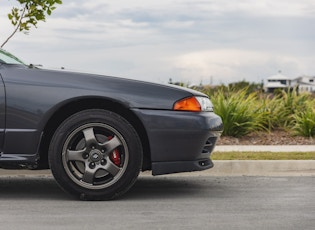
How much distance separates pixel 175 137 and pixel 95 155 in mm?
757

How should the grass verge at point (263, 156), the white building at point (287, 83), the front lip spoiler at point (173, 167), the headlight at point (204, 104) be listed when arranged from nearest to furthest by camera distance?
the front lip spoiler at point (173, 167) → the headlight at point (204, 104) → the grass verge at point (263, 156) → the white building at point (287, 83)

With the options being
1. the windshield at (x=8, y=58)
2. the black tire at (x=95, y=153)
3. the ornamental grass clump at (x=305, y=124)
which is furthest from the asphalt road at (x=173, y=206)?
the ornamental grass clump at (x=305, y=124)

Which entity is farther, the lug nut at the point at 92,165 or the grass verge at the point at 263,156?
the grass verge at the point at 263,156

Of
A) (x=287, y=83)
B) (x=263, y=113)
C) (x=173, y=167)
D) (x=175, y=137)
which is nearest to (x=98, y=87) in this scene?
(x=175, y=137)

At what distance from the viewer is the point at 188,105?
6.86 meters

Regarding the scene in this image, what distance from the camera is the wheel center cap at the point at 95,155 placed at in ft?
21.9

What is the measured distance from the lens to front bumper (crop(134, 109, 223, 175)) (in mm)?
6711

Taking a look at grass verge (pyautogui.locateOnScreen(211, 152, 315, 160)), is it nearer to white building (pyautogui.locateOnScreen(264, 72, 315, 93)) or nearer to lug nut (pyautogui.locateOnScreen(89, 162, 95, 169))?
lug nut (pyautogui.locateOnScreen(89, 162, 95, 169))

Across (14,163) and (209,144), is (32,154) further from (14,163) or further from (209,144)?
(209,144)

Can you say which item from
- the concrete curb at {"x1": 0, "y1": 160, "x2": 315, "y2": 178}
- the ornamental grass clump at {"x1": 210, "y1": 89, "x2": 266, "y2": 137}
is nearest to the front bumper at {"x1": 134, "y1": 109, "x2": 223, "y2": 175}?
the concrete curb at {"x1": 0, "y1": 160, "x2": 315, "y2": 178}

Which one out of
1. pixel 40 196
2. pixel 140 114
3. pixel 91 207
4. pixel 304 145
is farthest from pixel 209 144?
pixel 304 145

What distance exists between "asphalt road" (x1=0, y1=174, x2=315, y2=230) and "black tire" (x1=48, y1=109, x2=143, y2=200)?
0.60ft

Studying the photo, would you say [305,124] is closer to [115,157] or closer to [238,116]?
[238,116]

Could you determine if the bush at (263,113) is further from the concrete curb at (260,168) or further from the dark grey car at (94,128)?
the dark grey car at (94,128)
